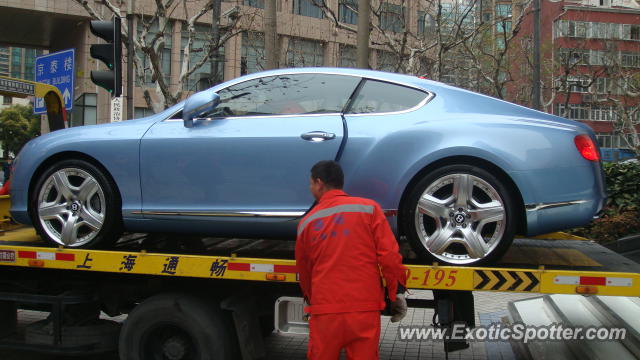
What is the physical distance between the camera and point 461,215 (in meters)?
3.77

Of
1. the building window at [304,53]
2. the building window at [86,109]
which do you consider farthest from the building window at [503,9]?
the building window at [86,109]

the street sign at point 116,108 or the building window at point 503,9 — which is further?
the building window at point 503,9

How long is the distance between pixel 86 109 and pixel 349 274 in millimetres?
28275

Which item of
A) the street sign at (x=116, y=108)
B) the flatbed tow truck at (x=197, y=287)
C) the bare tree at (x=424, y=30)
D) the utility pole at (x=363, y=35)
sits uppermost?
the bare tree at (x=424, y=30)

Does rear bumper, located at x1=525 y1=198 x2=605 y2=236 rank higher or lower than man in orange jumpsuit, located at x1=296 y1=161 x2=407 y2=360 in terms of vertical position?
higher

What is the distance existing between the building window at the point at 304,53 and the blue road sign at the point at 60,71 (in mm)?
9646

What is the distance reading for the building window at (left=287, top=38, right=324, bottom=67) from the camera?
2045 cm

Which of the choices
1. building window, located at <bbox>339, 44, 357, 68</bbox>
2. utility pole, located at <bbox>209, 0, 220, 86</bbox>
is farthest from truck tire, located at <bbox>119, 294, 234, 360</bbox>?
building window, located at <bbox>339, 44, 357, 68</bbox>

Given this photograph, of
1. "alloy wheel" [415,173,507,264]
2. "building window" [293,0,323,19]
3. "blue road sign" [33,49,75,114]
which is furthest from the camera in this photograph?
"building window" [293,0,323,19]

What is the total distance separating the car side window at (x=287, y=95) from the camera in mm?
4215

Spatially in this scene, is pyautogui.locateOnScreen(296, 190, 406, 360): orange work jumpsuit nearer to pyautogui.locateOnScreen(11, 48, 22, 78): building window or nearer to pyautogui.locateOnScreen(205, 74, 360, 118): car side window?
pyautogui.locateOnScreen(205, 74, 360, 118): car side window

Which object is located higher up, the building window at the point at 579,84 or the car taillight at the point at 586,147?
the building window at the point at 579,84

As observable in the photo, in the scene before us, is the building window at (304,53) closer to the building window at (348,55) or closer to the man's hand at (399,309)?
the building window at (348,55)

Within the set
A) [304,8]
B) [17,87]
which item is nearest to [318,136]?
[17,87]
